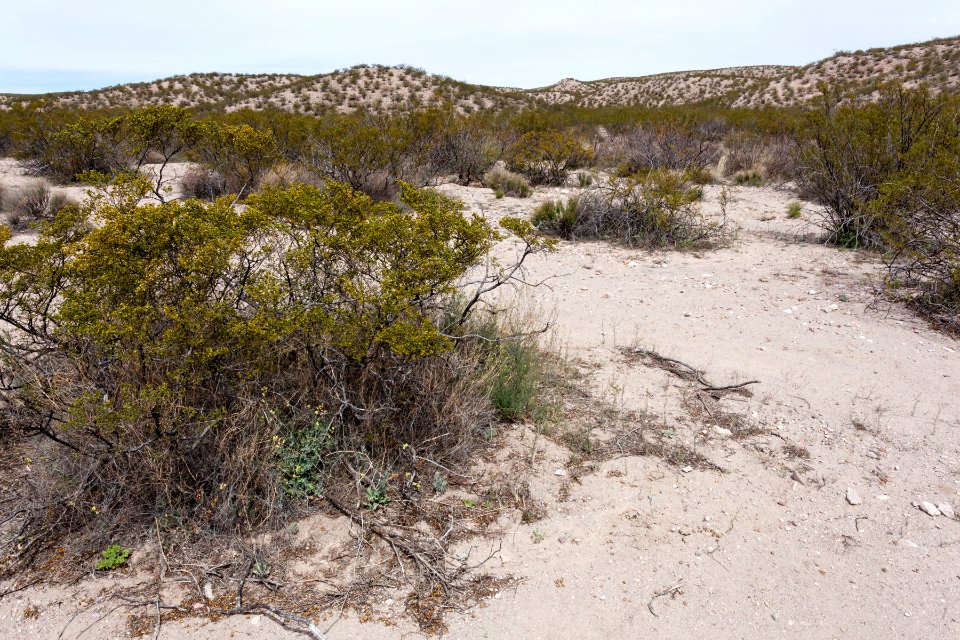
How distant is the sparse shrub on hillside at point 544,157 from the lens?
39.6 feet

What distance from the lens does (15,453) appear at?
2867mm

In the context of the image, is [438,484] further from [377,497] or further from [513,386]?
[513,386]

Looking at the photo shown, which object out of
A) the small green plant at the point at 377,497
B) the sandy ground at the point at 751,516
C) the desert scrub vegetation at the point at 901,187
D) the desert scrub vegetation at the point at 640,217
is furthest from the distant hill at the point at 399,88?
the small green plant at the point at 377,497

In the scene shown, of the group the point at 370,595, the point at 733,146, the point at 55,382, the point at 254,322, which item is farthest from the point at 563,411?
the point at 733,146

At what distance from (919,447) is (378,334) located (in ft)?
11.5

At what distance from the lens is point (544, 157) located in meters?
12.1

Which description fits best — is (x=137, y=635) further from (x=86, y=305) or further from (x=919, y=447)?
(x=919, y=447)

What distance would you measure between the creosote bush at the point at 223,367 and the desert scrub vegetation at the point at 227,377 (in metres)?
0.01

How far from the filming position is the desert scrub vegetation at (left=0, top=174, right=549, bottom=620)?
8.02 ft

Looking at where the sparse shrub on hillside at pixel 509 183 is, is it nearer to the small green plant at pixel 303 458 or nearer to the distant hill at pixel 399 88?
the small green plant at pixel 303 458

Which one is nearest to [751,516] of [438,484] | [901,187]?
[438,484]

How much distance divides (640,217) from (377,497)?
679 centimetres

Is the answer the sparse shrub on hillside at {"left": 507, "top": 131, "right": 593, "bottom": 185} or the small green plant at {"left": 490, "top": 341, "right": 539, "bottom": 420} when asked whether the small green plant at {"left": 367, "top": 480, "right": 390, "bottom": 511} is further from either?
the sparse shrub on hillside at {"left": 507, "top": 131, "right": 593, "bottom": 185}

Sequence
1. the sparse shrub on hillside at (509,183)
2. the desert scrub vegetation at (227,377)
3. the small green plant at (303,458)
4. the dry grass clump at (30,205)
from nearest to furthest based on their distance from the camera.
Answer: the desert scrub vegetation at (227,377)
the small green plant at (303,458)
the dry grass clump at (30,205)
the sparse shrub on hillside at (509,183)
